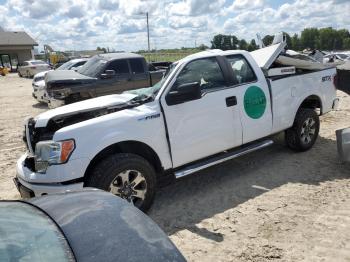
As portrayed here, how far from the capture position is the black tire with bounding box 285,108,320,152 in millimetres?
6508

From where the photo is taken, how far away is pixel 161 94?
15.9 ft

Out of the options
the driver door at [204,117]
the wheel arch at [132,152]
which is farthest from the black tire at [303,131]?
the wheel arch at [132,152]

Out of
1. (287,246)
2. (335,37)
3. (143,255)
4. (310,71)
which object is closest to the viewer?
(143,255)

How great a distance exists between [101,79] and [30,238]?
9.06 meters

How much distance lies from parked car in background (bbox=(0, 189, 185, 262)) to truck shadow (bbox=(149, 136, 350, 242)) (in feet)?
6.64

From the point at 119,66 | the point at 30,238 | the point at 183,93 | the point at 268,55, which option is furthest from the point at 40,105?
the point at 30,238

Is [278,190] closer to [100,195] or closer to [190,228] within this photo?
[190,228]

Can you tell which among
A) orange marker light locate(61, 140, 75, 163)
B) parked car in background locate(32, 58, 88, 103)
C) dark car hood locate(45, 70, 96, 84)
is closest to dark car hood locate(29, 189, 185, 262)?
orange marker light locate(61, 140, 75, 163)

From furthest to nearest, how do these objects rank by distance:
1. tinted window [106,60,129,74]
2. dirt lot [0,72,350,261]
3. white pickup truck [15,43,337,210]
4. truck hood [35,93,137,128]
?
1. tinted window [106,60,129,74]
2. truck hood [35,93,137,128]
3. white pickup truck [15,43,337,210]
4. dirt lot [0,72,350,261]

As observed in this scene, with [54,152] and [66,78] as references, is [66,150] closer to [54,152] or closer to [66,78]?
[54,152]

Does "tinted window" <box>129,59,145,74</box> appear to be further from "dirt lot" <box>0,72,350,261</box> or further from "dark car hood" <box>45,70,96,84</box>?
"dirt lot" <box>0,72,350,261</box>

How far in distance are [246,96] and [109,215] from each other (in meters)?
3.72

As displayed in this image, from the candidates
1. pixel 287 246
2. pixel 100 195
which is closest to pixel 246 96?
pixel 287 246

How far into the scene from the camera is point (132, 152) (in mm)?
4727
